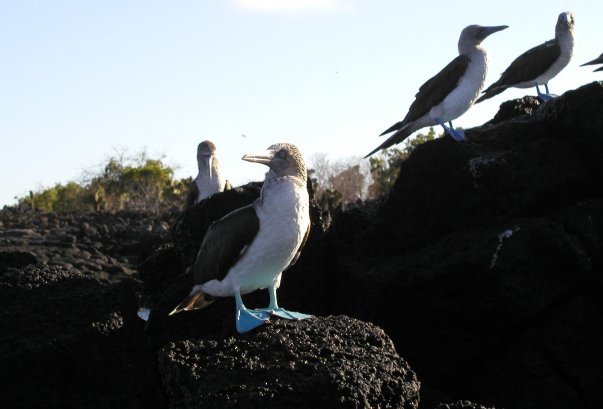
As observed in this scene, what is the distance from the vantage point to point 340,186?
1032 inches

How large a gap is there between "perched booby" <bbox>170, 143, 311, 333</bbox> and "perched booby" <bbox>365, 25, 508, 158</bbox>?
2981mm

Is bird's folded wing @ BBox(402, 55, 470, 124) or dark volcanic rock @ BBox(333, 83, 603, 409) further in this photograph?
bird's folded wing @ BBox(402, 55, 470, 124)

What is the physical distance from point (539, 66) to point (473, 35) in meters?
1.74

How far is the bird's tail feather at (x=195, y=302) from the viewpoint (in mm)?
6551

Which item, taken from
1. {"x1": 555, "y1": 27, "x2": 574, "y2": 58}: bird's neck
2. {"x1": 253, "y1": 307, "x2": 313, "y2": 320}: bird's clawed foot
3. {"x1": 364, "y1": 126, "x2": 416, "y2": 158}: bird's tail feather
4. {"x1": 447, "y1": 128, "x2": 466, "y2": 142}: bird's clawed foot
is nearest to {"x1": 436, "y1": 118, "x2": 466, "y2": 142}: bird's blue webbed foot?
{"x1": 447, "y1": 128, "x2": 466, "y2": 142}: bird's clawed foot

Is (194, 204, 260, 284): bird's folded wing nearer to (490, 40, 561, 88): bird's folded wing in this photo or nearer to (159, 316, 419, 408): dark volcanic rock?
(159, 316, 419, 408): dark volcanic rock

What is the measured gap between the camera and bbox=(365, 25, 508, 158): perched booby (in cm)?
871

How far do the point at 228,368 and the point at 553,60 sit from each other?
688cm

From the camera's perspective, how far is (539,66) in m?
10.5

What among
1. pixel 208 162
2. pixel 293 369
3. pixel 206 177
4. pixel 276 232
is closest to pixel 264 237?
pixel 276 232

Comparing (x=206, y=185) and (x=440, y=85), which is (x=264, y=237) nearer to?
(x=440, y=85)

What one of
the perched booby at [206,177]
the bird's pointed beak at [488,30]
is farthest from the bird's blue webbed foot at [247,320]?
the perched booby at [206,177]

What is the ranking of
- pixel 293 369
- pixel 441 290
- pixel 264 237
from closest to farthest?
pixel 293 369 → pixel 264 237 → pixel 441 290

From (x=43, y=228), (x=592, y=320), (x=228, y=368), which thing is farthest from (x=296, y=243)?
(x=43, y=228)
